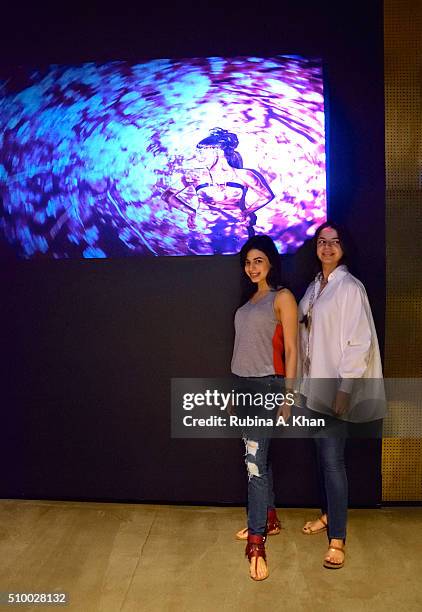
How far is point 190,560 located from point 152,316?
128 cm

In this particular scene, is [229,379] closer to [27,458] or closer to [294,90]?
[27,458]

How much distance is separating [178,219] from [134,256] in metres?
0.32

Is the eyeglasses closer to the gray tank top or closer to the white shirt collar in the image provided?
the white shirt collar

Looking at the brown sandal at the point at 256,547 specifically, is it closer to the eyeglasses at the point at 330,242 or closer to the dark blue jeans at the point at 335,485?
the dark blue jeans at the point at 335,485

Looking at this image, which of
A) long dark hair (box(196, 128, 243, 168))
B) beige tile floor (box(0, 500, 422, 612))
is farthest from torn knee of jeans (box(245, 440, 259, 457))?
long dark hair (box(196, 128, 243, 168))

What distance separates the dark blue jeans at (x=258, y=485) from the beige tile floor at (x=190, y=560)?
0.21 meters

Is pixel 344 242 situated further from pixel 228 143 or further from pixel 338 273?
pixel 228 143

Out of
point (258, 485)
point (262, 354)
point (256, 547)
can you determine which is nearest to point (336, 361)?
point (262, 354)

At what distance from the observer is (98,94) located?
319cm

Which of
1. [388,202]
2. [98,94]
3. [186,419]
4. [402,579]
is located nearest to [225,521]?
[186,419]

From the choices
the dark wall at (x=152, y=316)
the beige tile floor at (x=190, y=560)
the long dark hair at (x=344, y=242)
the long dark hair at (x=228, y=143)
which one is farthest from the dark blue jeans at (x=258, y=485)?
the long dark hair at (x=228, y=143)

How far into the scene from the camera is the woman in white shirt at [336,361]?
252 cm

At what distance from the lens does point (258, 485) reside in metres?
2.50

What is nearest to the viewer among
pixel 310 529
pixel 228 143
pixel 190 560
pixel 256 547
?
pixel 256 547
